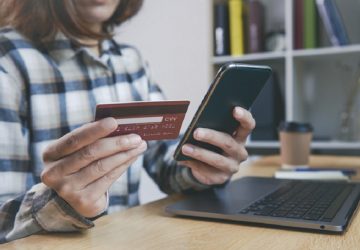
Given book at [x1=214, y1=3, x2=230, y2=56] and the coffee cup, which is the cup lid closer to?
the coffee cup

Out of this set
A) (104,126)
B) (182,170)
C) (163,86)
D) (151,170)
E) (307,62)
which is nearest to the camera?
(104,126)

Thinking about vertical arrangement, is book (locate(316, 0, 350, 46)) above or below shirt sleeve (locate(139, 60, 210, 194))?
above

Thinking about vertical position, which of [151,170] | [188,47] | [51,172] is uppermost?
[188,47]

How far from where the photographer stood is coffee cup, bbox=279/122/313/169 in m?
1.20

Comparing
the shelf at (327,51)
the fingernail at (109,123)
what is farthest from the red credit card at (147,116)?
the shelf at (327,51)

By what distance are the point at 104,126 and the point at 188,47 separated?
1.58 metres

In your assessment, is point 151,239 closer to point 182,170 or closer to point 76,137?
point 76,137

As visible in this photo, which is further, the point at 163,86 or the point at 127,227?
the point at 163,86

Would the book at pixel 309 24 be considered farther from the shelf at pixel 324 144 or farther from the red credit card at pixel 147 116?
the red credit card at pixel 147 116

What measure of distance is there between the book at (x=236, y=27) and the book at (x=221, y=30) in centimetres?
2

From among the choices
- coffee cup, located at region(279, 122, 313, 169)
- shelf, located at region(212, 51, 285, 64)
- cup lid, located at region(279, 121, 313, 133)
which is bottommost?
coffee cup, located at region(279, 122, 313, 169)

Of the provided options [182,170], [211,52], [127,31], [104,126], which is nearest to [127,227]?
[104,126]

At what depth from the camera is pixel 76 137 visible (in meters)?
0.53

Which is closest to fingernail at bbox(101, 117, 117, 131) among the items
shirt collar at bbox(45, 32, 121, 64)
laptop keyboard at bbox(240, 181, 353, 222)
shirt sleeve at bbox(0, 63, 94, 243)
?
shirt sleeve at bbox(0, 63, 94, 243)
